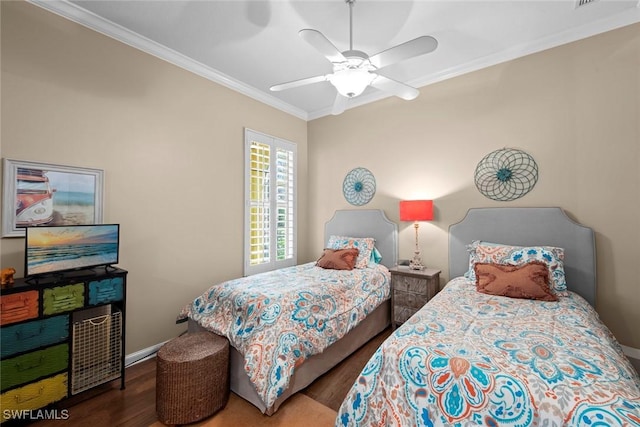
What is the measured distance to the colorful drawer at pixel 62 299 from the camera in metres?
1.87

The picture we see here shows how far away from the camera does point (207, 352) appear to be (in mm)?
1921

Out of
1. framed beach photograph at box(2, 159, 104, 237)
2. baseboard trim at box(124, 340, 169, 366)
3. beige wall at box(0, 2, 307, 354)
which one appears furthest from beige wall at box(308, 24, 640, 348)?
framed beach photograph at box(2, 159, 104, 237)

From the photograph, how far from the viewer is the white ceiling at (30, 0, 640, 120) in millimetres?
2309

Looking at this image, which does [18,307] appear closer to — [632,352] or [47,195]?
[47,195]

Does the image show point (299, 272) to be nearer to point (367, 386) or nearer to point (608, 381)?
point (367, 386)

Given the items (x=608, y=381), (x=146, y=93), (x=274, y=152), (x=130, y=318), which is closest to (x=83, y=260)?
(x=130, y=318)

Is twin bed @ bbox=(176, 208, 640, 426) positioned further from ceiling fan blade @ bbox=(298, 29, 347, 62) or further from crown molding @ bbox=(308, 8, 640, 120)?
ceiling fan blade @ bbox=(298, 29, 347, 62)

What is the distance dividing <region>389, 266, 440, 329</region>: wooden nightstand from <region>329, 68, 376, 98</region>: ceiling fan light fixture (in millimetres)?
2063

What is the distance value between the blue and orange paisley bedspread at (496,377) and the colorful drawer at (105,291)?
1.91 metres

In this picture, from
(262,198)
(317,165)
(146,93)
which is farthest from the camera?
(317,165)

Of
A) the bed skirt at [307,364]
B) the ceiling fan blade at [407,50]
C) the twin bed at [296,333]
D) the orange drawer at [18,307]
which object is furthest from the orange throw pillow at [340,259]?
the orange drawer at [18,307]

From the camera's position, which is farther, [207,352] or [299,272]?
[299,272]

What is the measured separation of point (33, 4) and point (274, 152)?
261 cm

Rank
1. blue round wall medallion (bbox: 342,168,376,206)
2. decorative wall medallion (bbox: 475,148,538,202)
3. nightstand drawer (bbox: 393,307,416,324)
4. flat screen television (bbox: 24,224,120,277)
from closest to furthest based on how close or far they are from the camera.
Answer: flat screen television (bbox: 24,224,120,277), decorative wall medallion (bbox: 475,148,538,202), nightstand drawer (bbox: 393,307,416,324), blue round wall medallion (bbox: 342,168,376,206)
